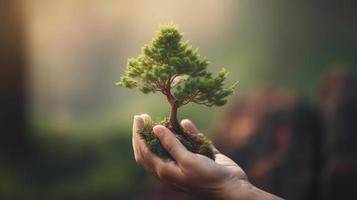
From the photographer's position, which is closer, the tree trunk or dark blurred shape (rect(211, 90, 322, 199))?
the tree trunk

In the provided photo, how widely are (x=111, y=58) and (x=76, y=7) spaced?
15.4 inches

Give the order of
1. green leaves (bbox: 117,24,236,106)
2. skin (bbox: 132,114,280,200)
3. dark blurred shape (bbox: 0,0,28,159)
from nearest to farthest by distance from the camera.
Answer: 1. skin (bbox: 132,114,280,200)
2. green leaves (bbox: 117,24,236,106)
3. dark blurred shape (bbox: 0,0,28,159)

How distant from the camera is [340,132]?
324cm

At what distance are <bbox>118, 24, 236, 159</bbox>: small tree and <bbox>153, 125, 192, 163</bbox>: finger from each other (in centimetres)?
14

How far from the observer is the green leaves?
2137 mm

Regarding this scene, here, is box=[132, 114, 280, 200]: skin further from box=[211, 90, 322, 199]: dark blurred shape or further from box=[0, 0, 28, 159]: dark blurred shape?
box=[0, 0, 28, 159]: dark blurred shape

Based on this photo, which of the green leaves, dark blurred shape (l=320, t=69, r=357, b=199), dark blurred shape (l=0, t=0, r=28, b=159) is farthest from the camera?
dark blurred shape (l=0, t=0, r=28, b=159)

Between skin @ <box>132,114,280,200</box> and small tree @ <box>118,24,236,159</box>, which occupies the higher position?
small tree @ <box>118,24,236,159</box>

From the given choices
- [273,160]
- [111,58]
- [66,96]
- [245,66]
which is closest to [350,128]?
[273,160]

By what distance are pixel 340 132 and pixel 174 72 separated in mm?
1533

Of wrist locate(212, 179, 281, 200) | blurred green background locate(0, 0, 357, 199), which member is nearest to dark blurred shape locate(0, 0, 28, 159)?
blurred green background locate(0, 0, 357, 199)

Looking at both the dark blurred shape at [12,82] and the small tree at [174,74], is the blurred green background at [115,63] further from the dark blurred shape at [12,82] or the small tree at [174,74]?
the small tree at [174,74]

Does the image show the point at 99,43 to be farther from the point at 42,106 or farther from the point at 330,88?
Result: the point at 330,88

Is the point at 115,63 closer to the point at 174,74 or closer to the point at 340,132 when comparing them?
the point at 174,74
